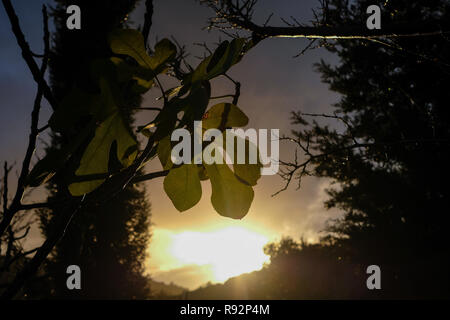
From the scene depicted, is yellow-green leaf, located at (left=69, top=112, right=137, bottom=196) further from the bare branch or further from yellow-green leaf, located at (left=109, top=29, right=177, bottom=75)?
the bare branch

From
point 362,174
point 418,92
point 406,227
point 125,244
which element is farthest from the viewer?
point 125,244

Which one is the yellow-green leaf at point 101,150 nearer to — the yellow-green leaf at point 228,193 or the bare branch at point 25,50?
the yellow-green leaf at point 228,193

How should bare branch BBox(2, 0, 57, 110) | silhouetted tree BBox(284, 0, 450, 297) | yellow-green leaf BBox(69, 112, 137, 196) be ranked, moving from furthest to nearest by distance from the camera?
silhouetted tree BBox(284, 0, 450, 297)
bare branch BBox(2, 0, 57, 110)
yellow-green leaf BBox(69, 112, 137, 196)

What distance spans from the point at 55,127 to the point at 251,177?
0.17 m

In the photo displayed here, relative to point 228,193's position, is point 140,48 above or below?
above

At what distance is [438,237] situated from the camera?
8.78m

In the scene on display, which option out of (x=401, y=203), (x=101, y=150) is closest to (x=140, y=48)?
(x=101, y=150)

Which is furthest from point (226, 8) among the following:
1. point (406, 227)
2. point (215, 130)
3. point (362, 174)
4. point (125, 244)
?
point (125, 244)

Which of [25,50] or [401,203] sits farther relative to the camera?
[401,203]

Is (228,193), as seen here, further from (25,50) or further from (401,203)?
(401,203)

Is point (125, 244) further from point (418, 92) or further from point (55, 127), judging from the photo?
point (55, 127)

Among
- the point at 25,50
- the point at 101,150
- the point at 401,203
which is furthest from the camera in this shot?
the point at 401,203

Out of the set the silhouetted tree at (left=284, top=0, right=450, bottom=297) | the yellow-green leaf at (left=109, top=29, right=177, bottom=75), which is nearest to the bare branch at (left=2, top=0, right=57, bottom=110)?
the yellow-green leaf at (left=109, top=29, right=177, bottom=75)

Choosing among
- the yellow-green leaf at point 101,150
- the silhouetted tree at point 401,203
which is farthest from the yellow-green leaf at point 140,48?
the silhouetted tree at point 401,203
